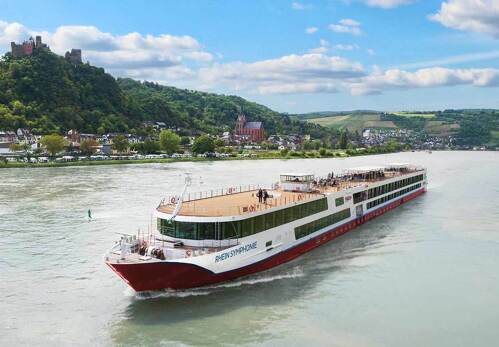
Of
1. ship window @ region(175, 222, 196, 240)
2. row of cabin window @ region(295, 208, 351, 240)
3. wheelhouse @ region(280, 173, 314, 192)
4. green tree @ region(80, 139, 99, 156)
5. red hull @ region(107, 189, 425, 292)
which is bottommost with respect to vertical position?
red hull @ region(107, 189, 425, 292)

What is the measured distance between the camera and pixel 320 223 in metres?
34.2

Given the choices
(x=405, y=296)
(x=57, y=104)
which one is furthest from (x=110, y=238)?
(x=57, y=104)

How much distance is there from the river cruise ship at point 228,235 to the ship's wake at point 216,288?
0.29 meters

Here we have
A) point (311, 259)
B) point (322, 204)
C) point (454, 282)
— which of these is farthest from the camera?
point (322, 204)

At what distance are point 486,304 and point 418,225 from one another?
61.7 feet

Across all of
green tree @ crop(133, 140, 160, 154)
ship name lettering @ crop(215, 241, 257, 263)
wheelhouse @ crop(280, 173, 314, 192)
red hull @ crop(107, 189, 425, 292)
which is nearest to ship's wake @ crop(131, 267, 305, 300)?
red hull @ crop(107, 189, 425, 292)

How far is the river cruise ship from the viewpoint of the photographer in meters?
22.8

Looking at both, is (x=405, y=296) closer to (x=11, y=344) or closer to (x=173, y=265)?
(x=173, y=265)

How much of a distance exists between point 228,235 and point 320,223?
36.4ft

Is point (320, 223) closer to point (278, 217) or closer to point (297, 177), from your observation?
point (297, 177)

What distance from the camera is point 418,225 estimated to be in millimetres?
42000

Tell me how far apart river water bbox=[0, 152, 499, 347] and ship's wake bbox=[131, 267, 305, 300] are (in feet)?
0.22

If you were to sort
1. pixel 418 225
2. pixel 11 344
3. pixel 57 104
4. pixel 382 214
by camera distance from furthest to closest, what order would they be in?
1. pixel 57 104
2. pixel 382 214
3. pixel 418 225
4. pixel 11 344

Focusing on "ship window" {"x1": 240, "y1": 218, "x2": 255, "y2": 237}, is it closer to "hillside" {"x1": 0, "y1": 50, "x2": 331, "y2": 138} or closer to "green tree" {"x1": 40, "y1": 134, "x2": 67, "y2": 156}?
"green tree" {"x1": 40, "y1": 134, "x2": 67, "y2": 156}
